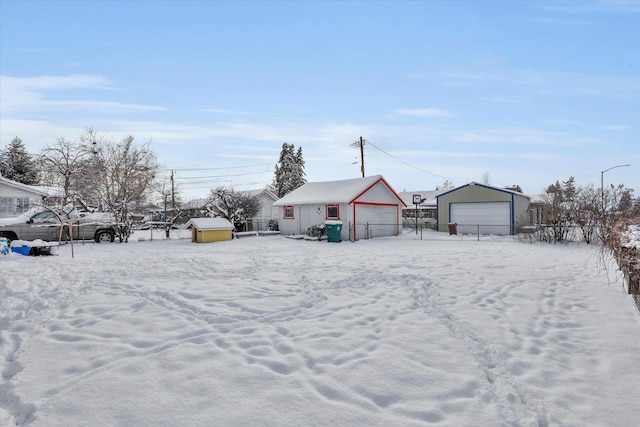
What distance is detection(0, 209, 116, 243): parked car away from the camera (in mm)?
14945

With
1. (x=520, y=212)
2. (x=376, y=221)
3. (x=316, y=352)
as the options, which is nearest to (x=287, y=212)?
(x=376, y=221)

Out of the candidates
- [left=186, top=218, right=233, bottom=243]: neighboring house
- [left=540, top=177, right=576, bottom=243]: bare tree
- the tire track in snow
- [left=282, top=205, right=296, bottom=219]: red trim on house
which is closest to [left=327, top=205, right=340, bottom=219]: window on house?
[left=282, top=205, right=296, bottom=219]: red trim on house

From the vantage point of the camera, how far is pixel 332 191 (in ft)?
72.5

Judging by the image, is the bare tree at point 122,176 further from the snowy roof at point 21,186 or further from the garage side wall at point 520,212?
the garage side wall at point 520,212

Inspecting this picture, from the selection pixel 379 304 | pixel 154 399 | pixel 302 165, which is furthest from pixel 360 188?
pixel 302 165

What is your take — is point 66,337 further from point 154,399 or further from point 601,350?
point 601,350

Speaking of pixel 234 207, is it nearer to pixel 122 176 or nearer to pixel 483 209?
pixel 122 176

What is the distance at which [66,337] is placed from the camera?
13.9 ft

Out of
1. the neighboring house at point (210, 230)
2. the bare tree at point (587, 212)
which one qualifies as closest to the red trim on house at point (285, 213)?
the neighboring house at point (210, 230)

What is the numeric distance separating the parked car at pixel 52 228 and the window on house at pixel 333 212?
11.1 meters

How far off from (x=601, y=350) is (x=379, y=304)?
2.84 m

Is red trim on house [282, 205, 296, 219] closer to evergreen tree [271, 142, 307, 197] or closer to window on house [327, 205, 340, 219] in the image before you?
window on house [327, 205, 340, 219]

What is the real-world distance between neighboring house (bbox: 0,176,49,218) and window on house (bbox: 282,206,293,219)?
16139 millimetres

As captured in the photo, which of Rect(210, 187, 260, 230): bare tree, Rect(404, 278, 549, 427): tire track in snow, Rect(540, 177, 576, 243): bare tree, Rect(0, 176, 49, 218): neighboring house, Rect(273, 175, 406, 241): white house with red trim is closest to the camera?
Rect(404, 278, 549, 427): tire track in snow
